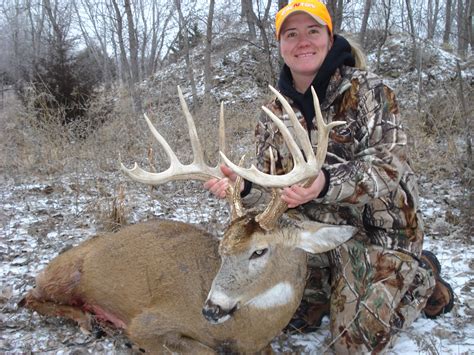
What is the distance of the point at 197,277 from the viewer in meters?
3.06

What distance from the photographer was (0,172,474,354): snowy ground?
3.12 metres

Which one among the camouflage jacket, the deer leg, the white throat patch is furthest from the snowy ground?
the camouflage jacket

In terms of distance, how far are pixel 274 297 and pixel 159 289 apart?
0.75 m

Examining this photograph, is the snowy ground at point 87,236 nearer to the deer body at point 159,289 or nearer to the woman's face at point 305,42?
the deer body at point 159,289

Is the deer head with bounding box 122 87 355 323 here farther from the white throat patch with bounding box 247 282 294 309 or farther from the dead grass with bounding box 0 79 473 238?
the dead grass with bounding box 0 79 473 238

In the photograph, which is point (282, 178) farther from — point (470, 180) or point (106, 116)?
point (106, 116)

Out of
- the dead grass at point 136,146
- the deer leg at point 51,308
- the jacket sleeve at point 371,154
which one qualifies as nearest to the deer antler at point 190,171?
the jacket sleeve at point 371,154

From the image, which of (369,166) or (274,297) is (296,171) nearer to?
(369,166)

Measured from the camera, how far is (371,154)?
2.89m

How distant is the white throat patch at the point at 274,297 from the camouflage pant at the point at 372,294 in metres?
0.39

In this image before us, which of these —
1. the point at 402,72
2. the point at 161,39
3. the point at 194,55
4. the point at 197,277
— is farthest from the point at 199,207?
the point at 161,39

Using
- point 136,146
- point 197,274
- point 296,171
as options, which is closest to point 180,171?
point 197,274

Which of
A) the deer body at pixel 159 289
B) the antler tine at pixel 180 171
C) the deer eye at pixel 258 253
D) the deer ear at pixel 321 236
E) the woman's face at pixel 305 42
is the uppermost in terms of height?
the woman's face at pixel 305 42

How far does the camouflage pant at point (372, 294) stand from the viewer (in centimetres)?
293
